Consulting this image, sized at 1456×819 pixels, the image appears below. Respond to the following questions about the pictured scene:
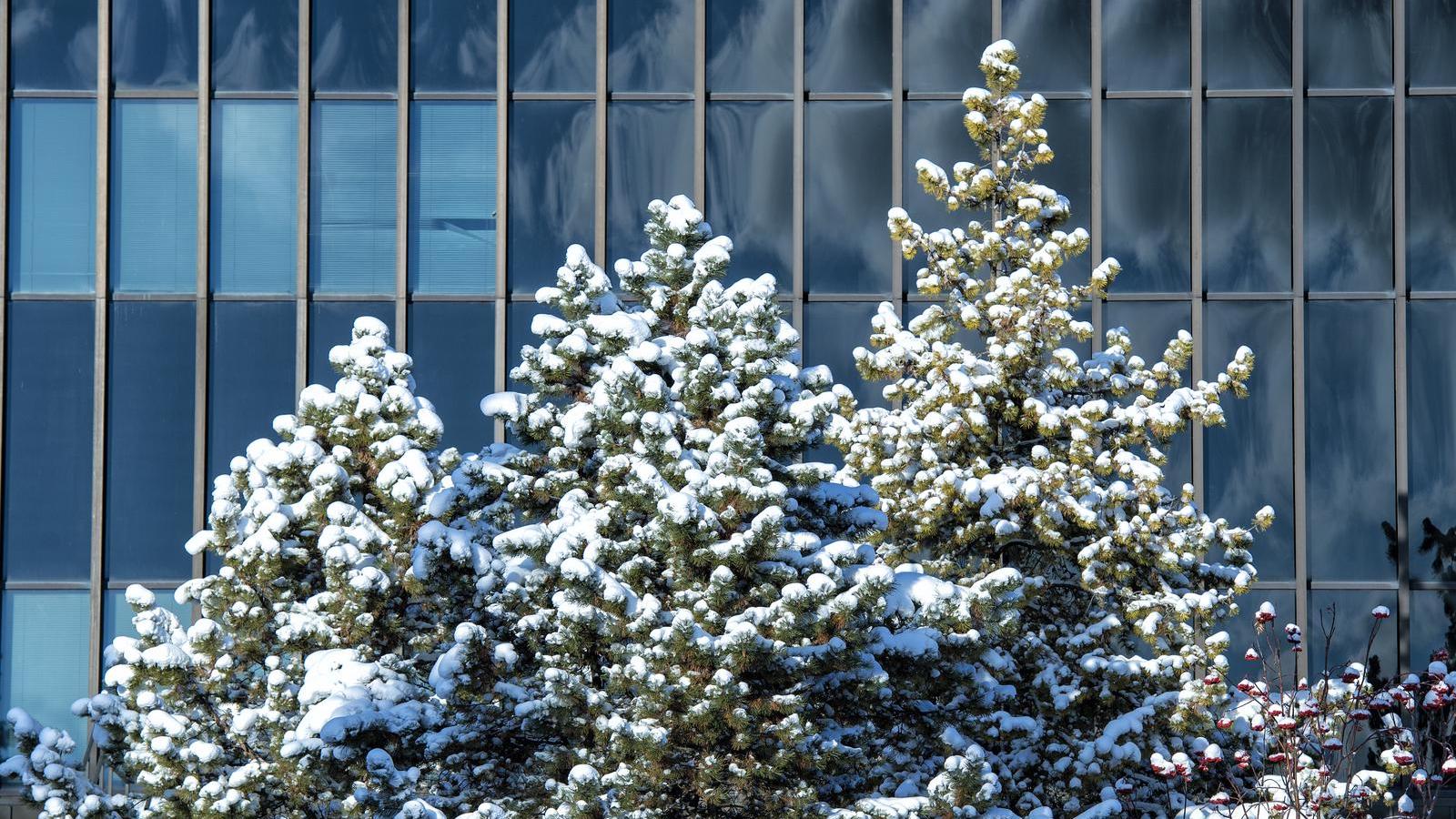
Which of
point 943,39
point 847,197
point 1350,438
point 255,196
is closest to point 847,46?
point 943,39

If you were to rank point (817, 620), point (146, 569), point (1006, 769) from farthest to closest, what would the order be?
point (146, 569) < point (1006, 769) < point (817, 620)

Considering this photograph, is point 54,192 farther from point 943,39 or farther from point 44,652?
point 943,39

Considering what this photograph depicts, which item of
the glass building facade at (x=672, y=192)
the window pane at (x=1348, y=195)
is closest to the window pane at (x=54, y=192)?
the glass building facade at (x=672, y=192)

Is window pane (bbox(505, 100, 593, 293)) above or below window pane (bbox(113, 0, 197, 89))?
below

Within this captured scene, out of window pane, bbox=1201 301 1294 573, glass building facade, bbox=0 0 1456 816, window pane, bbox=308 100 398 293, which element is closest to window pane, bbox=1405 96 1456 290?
glass building facade, bbox=0 0 1456 816

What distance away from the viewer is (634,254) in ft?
62.9

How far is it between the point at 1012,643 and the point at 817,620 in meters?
2.87

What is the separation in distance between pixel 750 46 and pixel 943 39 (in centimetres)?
225

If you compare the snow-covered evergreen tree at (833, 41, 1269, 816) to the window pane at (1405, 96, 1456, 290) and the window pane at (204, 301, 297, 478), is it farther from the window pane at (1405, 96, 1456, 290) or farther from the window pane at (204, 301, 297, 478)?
the window pane at (204, 301, 297, 478)

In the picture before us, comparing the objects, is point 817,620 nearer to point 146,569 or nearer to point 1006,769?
point 1006,769

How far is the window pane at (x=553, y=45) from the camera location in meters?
19.4

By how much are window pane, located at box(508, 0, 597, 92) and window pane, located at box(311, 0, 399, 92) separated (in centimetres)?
141

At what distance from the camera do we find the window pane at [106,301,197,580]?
61.5 ft

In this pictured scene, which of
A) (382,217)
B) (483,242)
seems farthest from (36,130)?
(483,242)
